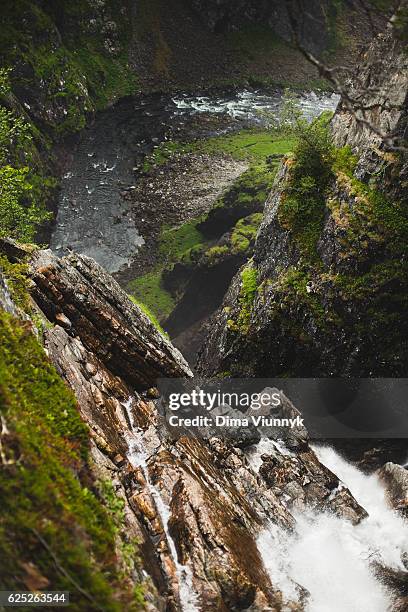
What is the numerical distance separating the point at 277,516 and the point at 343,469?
23.3 feet

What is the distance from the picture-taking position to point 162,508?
1328 centimetres

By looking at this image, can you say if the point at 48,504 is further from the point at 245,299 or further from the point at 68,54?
the point at 68,54

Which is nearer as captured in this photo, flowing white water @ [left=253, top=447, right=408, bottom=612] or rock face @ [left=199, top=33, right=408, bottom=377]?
flowing white water @ [left=253, top=447, right=408, bottom=612]

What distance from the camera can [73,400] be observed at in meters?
10.4

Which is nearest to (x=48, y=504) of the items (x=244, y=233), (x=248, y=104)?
(x=244, y=233)

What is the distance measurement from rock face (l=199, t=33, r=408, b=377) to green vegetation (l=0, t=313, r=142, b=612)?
15.4m

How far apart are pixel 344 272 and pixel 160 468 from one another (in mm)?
12746

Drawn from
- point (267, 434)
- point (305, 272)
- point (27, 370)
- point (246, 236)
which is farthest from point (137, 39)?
point (27, 370)

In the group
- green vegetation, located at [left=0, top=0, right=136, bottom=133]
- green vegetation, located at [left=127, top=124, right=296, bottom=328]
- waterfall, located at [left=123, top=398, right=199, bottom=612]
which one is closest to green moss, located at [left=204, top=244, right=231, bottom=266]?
green vegetation, located at [left=127, top=124, right=296, bottom=328]

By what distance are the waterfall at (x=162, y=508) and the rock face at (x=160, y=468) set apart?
0.03 metres

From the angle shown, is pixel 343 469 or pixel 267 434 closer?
pixel 267 434

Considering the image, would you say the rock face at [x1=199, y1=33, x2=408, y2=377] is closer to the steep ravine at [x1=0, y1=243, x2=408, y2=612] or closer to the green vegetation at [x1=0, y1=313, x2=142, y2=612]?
the steep ravine at [x1=0, y1=243, x2=408, y2=612]

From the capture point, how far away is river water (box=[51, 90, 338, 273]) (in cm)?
4244

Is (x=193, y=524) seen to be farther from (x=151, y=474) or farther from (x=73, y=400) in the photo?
(x=73, y=400)
